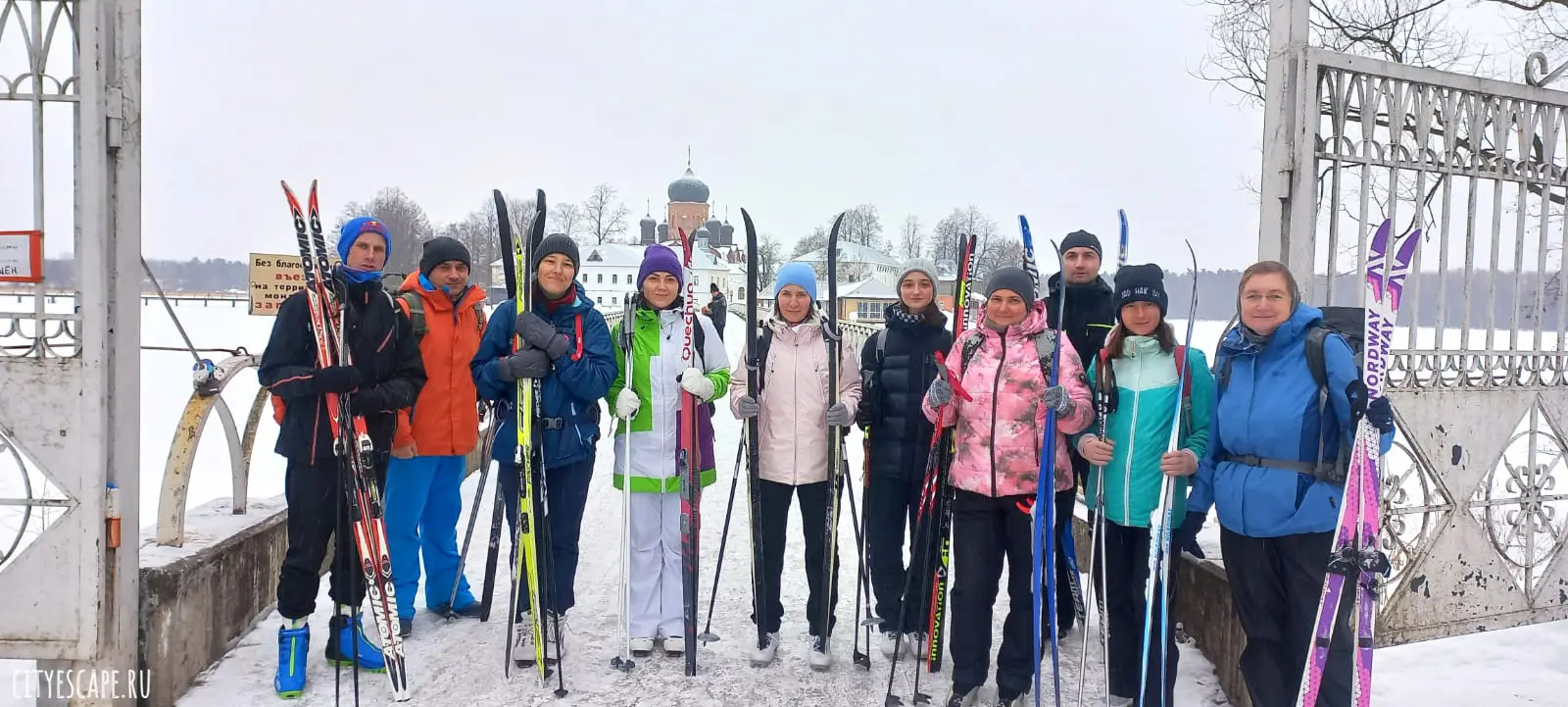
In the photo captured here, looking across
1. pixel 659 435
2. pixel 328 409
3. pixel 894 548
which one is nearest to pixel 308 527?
pixel 328 409

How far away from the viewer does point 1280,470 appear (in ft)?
8.97

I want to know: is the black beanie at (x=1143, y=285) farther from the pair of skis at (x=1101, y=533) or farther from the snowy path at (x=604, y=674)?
the snowy path at (x=604, y=674)

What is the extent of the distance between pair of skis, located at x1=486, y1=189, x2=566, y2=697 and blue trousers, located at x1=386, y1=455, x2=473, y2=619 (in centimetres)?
65

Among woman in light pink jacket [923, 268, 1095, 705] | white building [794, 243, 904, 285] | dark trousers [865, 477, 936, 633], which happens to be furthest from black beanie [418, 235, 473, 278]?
white building [794, 243, 904, 285]

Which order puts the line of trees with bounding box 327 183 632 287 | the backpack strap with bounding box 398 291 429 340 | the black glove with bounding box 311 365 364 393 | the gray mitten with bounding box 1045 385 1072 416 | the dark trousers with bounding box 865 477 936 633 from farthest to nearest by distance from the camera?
1. the line of trees with bounding box 327 183 632 287
2. the backpack strap with bounding box 398 291 429 340
3. the dark trousers with bounding box 865 477 936 633
4. the black glove with bounding box 311 365 364 393
5. the gray mitten with bounding box 1045 385 1072 416

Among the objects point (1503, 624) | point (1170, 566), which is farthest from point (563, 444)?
point (1503, 624)

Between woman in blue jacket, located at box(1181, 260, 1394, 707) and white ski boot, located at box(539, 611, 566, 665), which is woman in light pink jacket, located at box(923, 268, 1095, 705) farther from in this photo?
white ski boot, located at box(539, 611, 566, 665)

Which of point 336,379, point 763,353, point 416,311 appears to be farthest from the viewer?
point 416,311

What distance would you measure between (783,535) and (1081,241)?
1946 mm

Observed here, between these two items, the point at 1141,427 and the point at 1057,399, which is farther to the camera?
the point at 1141,427

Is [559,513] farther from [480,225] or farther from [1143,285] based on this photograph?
[480,225]

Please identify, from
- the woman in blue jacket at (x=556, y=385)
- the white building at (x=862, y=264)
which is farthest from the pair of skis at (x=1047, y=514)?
the white building at (x=862, y=264)

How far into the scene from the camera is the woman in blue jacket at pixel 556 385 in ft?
11.6

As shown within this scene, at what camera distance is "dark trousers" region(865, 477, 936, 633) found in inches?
149
